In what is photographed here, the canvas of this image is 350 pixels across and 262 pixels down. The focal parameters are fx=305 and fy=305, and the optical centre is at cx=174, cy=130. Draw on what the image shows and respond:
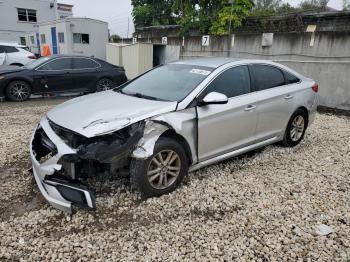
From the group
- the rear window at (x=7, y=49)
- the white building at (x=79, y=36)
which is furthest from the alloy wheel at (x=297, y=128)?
the white building at (x=79, y=36)

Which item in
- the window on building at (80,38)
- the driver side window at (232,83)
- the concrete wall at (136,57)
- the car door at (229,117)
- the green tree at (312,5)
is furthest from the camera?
the green tree at (312,5)

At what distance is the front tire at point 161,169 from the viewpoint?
3.29 metres

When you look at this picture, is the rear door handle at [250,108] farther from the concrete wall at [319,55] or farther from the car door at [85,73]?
the car door at [85,73]

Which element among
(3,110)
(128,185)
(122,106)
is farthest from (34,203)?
(3,110)

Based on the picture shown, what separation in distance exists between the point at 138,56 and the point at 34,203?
38.0ft

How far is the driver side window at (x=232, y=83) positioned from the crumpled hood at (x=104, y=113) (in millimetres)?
710

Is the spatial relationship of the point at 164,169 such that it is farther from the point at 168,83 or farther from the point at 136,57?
the point at 136,57

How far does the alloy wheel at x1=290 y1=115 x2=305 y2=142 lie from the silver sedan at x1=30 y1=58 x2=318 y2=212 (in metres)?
0.38

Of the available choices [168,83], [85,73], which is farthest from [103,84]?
[168,83]

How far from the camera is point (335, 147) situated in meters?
5.54

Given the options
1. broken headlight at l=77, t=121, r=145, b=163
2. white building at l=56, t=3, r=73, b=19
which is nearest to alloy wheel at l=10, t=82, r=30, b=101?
broken headlight at l=77, t=121, r=145, b=163

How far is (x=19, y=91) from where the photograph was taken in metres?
8.87

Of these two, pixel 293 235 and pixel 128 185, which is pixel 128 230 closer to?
pixel 128 185

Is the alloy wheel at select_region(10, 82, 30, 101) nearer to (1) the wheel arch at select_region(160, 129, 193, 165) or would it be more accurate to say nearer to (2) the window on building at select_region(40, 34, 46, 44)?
(1) the wheel arch at select_region(160, 129, 193, 165)
